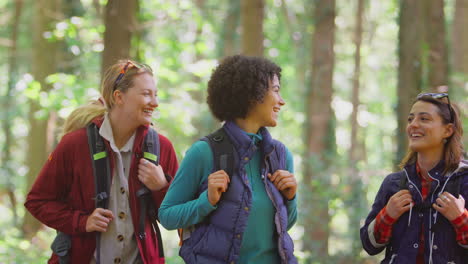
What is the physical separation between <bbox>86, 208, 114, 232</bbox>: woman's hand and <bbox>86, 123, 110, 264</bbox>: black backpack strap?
10 centimetres

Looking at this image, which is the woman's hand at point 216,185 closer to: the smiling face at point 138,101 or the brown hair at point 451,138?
the smiling face at point 138,101

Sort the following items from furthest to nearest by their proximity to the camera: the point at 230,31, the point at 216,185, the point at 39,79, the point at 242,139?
1. the point at 230,31
2. the point at 39,79
3. the point at 242,139
4. the point at 216,185

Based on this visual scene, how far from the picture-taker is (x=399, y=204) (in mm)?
3406

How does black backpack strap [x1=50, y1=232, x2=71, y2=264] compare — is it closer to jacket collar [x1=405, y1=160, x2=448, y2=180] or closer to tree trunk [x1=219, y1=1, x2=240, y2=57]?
jacket collar [x1=405, y1=160, x2=448, y2=180]

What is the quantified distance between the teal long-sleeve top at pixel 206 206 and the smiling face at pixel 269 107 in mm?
128

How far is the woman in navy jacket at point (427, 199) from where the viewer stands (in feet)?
10.9

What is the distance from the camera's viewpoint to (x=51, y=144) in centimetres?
1248

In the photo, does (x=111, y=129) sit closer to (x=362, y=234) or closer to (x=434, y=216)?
(x=362, y=234)

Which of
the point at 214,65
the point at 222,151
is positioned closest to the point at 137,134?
the point at 222,151

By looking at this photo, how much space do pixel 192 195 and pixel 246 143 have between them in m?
0.46

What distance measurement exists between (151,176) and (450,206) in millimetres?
1943

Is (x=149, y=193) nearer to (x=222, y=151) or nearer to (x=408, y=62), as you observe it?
(x=222, y=151)

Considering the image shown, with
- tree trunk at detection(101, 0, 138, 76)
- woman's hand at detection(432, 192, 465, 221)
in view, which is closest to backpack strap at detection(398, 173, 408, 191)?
woman's hand at detection(432, 192, 465, 221)

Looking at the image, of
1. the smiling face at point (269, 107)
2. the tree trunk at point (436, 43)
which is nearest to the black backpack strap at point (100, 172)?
the smiling face at point (269, 107)
